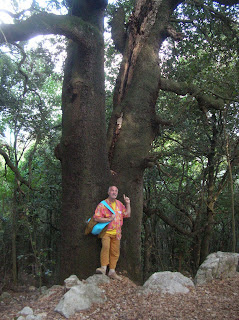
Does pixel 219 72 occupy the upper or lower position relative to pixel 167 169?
upper

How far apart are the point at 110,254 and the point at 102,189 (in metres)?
1.02

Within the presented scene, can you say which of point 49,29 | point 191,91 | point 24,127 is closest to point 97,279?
point 49,29

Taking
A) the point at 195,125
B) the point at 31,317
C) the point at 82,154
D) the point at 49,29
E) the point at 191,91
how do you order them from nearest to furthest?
the point at 31,317 → the point at 49,29 → the point at 82,154 → the point at 191,91 → the point at 195,125

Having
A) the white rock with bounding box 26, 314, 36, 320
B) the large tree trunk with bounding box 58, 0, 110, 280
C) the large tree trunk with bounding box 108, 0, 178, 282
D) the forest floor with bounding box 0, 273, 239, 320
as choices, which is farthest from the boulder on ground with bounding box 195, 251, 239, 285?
the white rock with bounding box 26, 314, 36, 320

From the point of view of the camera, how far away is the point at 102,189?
5141mm

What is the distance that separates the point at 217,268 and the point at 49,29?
174 inches

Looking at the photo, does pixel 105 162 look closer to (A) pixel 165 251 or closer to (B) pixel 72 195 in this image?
(B) pixel 72 195

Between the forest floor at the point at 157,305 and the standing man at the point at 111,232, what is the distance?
0.28m

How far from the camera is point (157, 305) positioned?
3.83 m

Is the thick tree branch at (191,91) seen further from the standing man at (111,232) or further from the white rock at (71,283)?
the white rock at (71,283)

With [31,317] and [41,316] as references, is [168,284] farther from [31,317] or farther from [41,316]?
[31,317]

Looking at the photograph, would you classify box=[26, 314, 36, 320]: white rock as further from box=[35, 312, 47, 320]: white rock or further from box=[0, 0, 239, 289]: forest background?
box=[0, 0, 239, 289]: forest background

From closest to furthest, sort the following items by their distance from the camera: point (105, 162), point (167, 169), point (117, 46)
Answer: point (105, 162) → point (117, 46) → point (167, 169)

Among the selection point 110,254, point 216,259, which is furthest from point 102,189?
point 216,259
